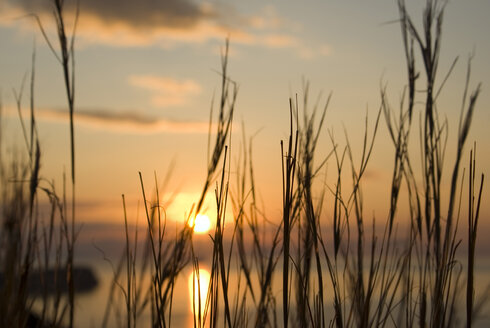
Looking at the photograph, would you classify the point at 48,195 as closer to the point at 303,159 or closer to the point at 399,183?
the point at 303,159

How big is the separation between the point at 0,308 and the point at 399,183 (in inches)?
32.3

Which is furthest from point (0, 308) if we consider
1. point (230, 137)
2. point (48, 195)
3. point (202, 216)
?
point (230, 137)

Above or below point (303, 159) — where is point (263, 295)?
below

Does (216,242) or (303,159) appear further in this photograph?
(303,159)

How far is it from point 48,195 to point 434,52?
0.81m

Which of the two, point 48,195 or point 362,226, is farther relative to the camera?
point 362,226

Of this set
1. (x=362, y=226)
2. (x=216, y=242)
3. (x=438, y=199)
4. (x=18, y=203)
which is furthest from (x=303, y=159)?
(x=18, y=203)

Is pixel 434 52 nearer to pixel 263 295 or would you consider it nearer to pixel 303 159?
pixel 303 159

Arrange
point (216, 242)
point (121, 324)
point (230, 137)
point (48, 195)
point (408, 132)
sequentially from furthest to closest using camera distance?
→ point (121, 324)
point (408, 132)
point (48, 195)
point (230, 137)
point (216, 242)

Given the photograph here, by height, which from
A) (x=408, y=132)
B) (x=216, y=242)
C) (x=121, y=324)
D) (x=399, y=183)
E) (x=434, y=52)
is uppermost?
(x=434, y=52)

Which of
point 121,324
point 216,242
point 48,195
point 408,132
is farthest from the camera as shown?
point 121,324

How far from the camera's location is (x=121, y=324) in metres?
1.55

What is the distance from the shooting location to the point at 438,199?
113 cm

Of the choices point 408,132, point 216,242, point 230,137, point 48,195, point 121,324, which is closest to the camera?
point 216,242
